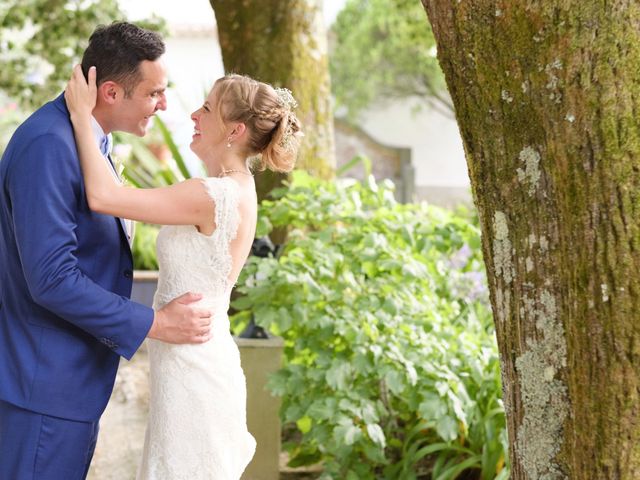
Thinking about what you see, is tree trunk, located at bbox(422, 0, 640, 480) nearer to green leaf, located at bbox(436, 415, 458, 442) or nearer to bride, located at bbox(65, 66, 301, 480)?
bride, located at bbox(65, 66, 301, 480)

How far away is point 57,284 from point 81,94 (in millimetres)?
458

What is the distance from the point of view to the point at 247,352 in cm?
456

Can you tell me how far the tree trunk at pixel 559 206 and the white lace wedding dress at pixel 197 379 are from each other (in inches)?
29.2

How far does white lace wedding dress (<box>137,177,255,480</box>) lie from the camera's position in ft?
8.31

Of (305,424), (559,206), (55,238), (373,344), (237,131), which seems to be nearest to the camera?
(559,206)

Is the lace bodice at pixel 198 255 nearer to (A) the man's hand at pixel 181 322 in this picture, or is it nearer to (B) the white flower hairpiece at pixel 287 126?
(A) the man's hand at pixel 181 322

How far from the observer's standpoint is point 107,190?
7.62 ft

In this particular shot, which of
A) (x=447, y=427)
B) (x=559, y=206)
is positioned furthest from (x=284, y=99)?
(x=447, y=427)

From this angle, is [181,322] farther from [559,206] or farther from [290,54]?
[290,54]

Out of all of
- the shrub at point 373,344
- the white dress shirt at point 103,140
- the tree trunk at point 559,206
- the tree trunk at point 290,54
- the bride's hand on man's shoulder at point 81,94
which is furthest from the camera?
→ the tree trunk at point 290,54

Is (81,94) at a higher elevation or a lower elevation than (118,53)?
lower

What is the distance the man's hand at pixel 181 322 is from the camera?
246 cm

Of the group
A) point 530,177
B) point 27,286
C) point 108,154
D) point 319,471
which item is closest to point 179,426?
point 27,286

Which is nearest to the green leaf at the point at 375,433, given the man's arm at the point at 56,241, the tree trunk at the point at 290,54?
the man's arm at the point at 56,241
